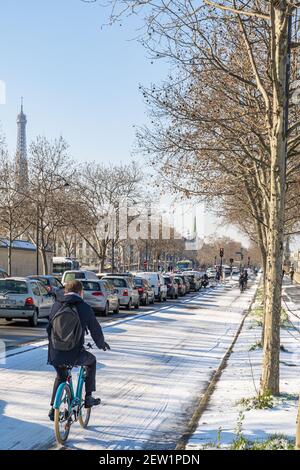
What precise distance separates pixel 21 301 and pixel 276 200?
13005 mm

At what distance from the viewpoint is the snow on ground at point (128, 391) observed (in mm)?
7500

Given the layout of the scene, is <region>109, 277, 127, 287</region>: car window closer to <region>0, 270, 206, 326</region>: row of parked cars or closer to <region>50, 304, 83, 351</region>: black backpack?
<region>0, 270, 206, 326</region>: row of parked cars

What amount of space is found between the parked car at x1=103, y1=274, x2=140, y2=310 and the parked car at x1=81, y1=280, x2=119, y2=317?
4.19m

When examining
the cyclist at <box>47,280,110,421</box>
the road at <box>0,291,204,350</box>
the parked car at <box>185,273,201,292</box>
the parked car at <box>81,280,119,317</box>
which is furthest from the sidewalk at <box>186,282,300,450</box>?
the parked car at <box>185,273,201,292</box>

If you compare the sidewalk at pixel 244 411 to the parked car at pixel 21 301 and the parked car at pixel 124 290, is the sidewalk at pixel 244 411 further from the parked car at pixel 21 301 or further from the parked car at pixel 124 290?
the parked car at pixel 124 290

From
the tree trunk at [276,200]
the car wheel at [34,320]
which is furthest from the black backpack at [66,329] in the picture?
the car wheel at [34,320]

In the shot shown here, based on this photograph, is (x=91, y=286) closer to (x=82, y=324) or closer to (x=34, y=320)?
(x=34, y=320)

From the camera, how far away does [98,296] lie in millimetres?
26547

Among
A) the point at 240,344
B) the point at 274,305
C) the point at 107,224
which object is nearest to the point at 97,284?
the point at 240,344

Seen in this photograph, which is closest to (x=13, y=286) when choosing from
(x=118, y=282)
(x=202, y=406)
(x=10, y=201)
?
(x=118, y=282)

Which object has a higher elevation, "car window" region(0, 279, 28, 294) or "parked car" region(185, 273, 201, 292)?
"car window" region(0, 279, 28, 294)

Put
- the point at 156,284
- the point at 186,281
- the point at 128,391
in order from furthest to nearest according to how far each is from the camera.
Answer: the point at 186,281
the point at 156,284
the point at 128,391

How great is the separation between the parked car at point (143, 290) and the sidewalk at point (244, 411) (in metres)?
22.3

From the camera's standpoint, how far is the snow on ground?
7500 millimetres
